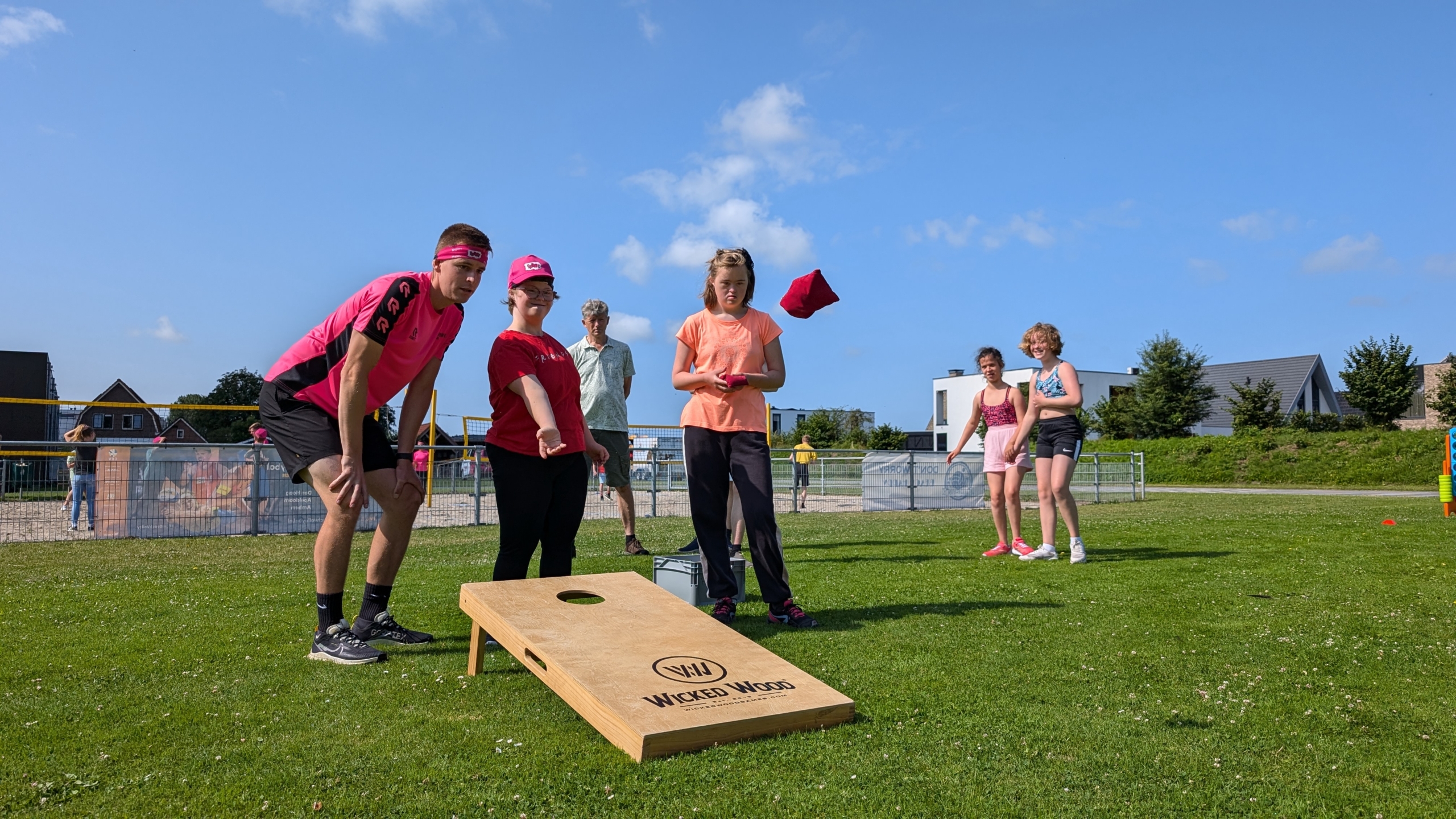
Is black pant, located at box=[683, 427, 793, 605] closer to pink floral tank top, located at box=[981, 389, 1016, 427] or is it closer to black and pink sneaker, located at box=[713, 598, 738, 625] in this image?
black and pink sneaker, located at box=[713, 598, 738, 625]

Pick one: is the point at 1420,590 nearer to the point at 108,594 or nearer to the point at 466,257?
the point at 466,257

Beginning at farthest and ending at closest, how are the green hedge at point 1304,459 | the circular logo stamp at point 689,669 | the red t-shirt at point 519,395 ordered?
the green hedge at point 1304,459 → the red t-shirt at point 519,395 → the circular logo stamp at point 689,669

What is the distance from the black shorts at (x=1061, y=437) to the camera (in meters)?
6.63

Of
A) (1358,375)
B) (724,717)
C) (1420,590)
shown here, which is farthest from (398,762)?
(1358,375)

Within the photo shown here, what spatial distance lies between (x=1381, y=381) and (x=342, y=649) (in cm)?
4496

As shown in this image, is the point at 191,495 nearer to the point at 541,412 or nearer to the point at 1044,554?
the point at 541,412

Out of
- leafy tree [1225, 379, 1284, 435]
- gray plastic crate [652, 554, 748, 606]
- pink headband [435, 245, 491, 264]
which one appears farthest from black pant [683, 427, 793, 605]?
leafy tree [1225, 379, 1284, 435]

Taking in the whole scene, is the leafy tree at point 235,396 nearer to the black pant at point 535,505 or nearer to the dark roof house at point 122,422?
the dark roof house at point 122,422

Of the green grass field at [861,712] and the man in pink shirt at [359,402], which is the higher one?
the man in pink shirt at [359,402]

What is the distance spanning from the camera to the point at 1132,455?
771 inches

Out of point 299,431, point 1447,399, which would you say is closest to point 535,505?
point 299,431

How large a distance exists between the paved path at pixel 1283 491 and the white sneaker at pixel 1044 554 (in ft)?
50.7

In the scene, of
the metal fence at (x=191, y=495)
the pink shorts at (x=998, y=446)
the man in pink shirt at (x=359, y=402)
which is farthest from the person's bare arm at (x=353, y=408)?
the pink shorts at (x=998, y=446)

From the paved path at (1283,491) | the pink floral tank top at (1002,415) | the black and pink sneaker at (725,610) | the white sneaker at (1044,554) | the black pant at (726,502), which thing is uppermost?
the pink floral tank top at (1002,415)
